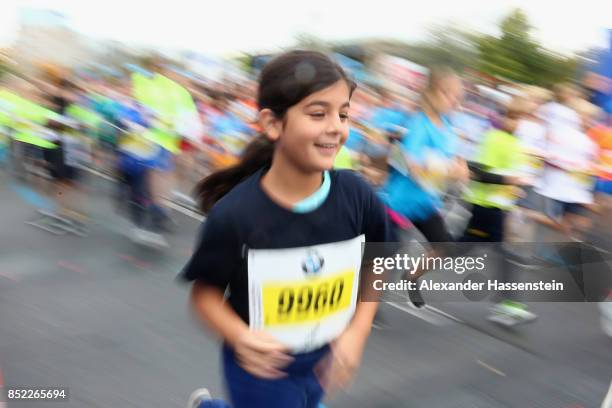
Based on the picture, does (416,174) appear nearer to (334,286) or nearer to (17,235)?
(334,286)

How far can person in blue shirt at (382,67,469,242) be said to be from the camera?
4609mm

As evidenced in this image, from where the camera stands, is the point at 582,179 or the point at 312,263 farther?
the point at 582,179

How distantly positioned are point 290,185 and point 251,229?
175 millimetres

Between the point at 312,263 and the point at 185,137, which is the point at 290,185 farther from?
the point at 185,137

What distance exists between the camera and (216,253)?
2111 millimetres

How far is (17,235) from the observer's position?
7551mm

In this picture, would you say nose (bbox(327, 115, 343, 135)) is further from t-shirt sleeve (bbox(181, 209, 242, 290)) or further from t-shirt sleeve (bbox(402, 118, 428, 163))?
t-shirt sleeve (bbox(402, 118, 428, 163))

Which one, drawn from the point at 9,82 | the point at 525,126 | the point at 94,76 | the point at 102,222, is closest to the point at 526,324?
the point at 525,126

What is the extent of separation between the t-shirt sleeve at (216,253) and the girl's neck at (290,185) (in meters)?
0.17

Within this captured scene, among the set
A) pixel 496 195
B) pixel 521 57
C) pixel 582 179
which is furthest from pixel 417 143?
pixel 521 57

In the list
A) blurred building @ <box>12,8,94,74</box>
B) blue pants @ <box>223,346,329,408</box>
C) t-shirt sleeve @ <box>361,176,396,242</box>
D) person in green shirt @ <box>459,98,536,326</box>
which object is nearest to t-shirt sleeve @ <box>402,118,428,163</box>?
person in green shirt @ <box>459,98,536,326</box>

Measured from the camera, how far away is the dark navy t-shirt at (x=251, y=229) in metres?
2.09

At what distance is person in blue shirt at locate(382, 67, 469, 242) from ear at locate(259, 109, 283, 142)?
2573 mm

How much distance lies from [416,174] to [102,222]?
4.62 m
